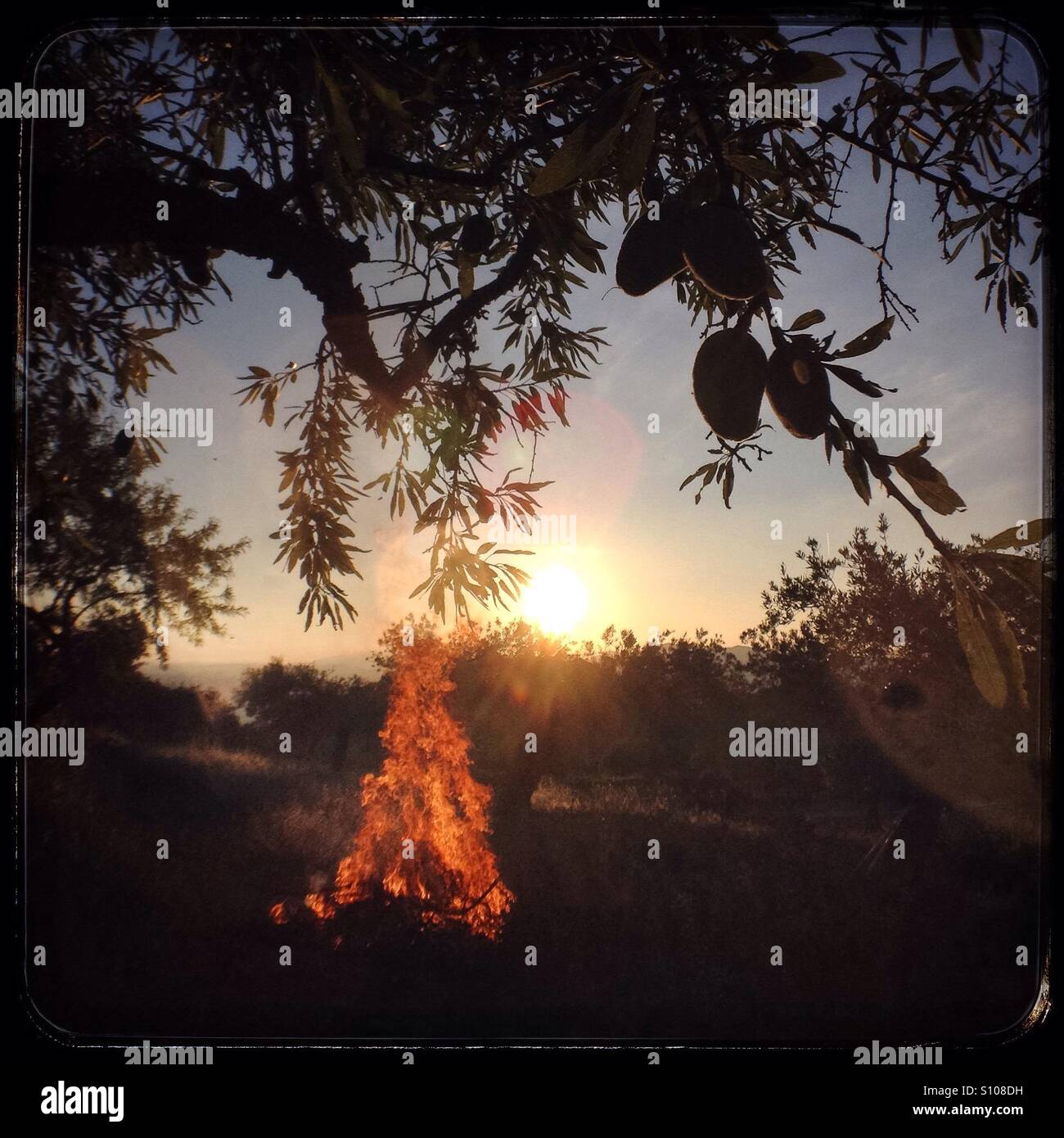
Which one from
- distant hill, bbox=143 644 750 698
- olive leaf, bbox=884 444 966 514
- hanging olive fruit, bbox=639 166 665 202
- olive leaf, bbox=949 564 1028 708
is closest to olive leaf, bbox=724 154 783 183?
hanging olive fruit, bbox=639 166 665 202

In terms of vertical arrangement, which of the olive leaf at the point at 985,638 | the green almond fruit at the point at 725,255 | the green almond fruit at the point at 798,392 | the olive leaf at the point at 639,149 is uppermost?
the olive leaf at the point at 639,149

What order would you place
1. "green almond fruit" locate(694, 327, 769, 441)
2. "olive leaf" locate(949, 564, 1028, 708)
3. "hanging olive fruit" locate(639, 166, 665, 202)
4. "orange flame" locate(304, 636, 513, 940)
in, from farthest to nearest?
"orange flame" locate(304, 636, 513, 940) → "hanging olive fruit" locate(639, 166, 665, 202) → "olive leaf" locate(949, 564, 1028, 708) → "green almond fruit" locate(694, 327, 769, 441)

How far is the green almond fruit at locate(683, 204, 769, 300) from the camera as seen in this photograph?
808mm

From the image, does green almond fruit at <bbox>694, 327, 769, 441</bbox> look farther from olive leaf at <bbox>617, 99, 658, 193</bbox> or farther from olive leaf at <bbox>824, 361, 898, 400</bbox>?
olive leaf at <bbox>617, 99, 658, 193</bbox>

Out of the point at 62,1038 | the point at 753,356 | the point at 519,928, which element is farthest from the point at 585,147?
the point at 62,1038

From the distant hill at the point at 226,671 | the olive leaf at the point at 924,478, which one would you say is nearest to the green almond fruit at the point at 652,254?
the olive leaf at the point at 924,478

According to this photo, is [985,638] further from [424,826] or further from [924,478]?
[424,826]

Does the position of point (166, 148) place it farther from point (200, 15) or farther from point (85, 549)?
point (85, 549)

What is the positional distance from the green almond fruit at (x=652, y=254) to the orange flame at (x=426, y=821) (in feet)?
2.22

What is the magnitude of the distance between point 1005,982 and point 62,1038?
5.44 feet

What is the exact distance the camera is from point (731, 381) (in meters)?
0.78

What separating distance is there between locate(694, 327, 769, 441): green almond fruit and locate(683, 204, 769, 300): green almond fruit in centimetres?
5

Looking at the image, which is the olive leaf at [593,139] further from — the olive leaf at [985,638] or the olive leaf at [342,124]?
the olive leaf at [985,638]

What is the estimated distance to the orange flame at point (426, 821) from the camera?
46.3 inches
